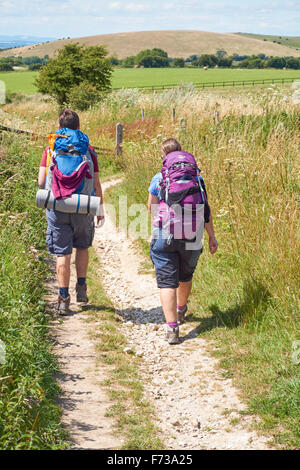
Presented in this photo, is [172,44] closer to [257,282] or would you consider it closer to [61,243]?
[61,243]

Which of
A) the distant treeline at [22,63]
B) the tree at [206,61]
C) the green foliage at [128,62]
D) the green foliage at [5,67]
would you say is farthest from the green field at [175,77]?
the tree at [206,61]

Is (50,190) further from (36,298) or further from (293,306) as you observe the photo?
(293,306)

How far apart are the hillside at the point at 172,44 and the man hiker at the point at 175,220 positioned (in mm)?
119738

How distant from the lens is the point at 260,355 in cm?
455

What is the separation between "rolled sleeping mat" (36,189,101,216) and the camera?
5340mm

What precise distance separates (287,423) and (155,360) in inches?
64.2

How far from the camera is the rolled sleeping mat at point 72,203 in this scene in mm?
5340

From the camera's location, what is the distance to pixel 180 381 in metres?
4.67

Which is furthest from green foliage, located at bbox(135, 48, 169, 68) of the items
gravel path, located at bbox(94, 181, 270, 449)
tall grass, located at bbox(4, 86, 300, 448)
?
gravel path, located at bbox(94, 181, 270, 449)

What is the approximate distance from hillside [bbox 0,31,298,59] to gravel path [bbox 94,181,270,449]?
119 m

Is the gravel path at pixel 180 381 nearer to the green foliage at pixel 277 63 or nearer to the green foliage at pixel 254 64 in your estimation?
the green foliage at pixel 277 63

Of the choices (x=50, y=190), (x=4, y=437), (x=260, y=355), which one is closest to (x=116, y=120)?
(x=50, y=190)

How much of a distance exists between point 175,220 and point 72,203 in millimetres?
1080

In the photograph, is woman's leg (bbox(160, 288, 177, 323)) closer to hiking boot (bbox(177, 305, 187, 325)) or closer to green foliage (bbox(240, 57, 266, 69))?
hiking boot (bbox(177, 305, 187, 325))
